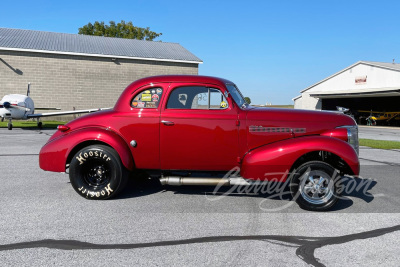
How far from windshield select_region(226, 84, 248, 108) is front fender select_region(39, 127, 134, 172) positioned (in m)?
1.77

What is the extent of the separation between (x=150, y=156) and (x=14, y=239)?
2.03m

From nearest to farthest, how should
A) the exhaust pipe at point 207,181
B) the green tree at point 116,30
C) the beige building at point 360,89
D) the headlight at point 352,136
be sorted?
1. the exhaust pipe at point 207,181
2. the headlight at point 352,136
3. the beige building at point 360,89
4. the green tree at point 116,30

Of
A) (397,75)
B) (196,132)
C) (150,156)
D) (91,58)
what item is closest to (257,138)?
(196,132)

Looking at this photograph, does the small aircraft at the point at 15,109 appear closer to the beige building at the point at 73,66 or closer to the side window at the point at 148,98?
the beige building at the point at 73,66

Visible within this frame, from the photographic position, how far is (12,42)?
2577cm

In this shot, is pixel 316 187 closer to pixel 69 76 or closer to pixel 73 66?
pixel 69 76

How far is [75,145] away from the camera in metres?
4.87

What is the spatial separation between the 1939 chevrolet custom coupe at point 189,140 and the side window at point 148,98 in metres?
0.02

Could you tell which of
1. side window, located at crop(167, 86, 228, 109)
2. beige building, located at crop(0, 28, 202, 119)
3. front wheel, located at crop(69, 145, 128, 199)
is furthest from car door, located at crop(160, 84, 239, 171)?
beige building, located at crop(0, 28, 202, 119)

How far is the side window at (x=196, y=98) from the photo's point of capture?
4.88m

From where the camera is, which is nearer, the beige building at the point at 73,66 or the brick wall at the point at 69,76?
the brick wall at the point at 69,76

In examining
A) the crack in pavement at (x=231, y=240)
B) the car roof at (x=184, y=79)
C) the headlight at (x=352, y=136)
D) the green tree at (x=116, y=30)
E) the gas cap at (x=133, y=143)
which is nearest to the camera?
the crack in pavement at (x=231, y=240)

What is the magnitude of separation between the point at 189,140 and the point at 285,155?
136 centimetres

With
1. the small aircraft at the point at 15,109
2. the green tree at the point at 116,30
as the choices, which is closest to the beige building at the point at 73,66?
the small aircraft at the point at 15,109
